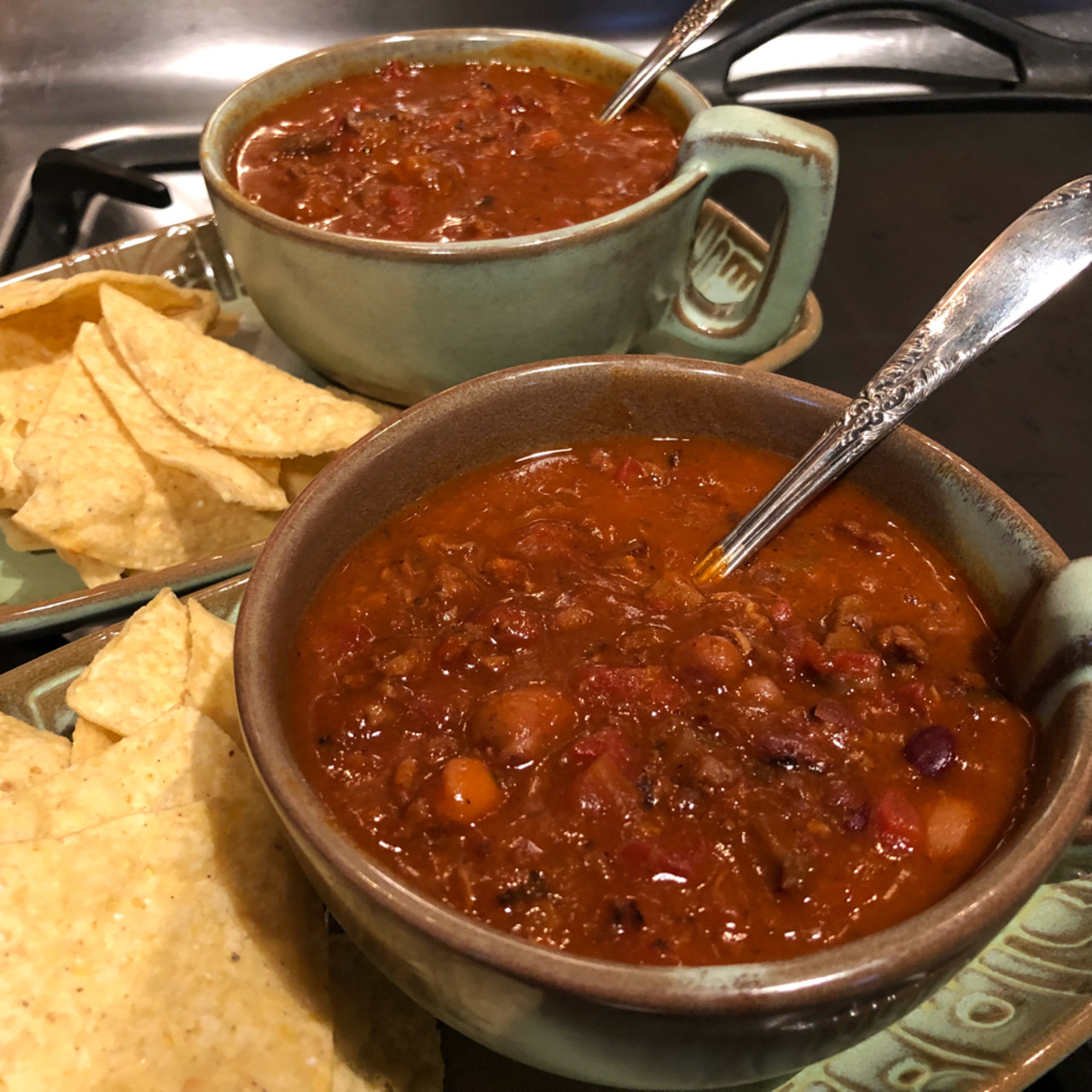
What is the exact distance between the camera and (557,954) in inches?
39.8

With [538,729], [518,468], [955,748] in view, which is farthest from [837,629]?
[518,468]

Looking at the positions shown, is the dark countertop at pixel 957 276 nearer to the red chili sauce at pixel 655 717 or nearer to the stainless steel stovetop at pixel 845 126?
the stainless steel stovetop at pixel 845 126

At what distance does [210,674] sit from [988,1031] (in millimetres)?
1260

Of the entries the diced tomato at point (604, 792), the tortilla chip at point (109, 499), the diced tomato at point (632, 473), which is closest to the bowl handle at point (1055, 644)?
the diced tomato at point (604, 792)

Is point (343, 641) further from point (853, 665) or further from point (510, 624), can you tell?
point (853, 665)

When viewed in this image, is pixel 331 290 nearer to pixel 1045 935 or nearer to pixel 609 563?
pixel 609 563

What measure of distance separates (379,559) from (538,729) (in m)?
0.44

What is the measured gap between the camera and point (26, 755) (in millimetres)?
1577

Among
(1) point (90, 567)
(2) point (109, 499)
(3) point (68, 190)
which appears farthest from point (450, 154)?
(3) point (68, 190)

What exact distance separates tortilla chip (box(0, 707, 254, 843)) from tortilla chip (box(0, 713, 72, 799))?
0.11 feet

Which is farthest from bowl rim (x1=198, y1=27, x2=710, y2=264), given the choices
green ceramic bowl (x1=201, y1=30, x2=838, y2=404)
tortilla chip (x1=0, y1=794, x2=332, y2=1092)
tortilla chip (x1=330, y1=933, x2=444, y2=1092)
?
tortilla chip (x1=330, y1=933, x2=444, y2=1092)

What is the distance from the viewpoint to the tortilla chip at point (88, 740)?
5.38 feet

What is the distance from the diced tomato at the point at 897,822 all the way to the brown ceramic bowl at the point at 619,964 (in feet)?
0.31

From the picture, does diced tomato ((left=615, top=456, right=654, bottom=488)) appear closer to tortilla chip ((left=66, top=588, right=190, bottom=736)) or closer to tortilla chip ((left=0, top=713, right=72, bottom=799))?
tortilla chip ((left=66, top=588, right=190, bottom=736))
